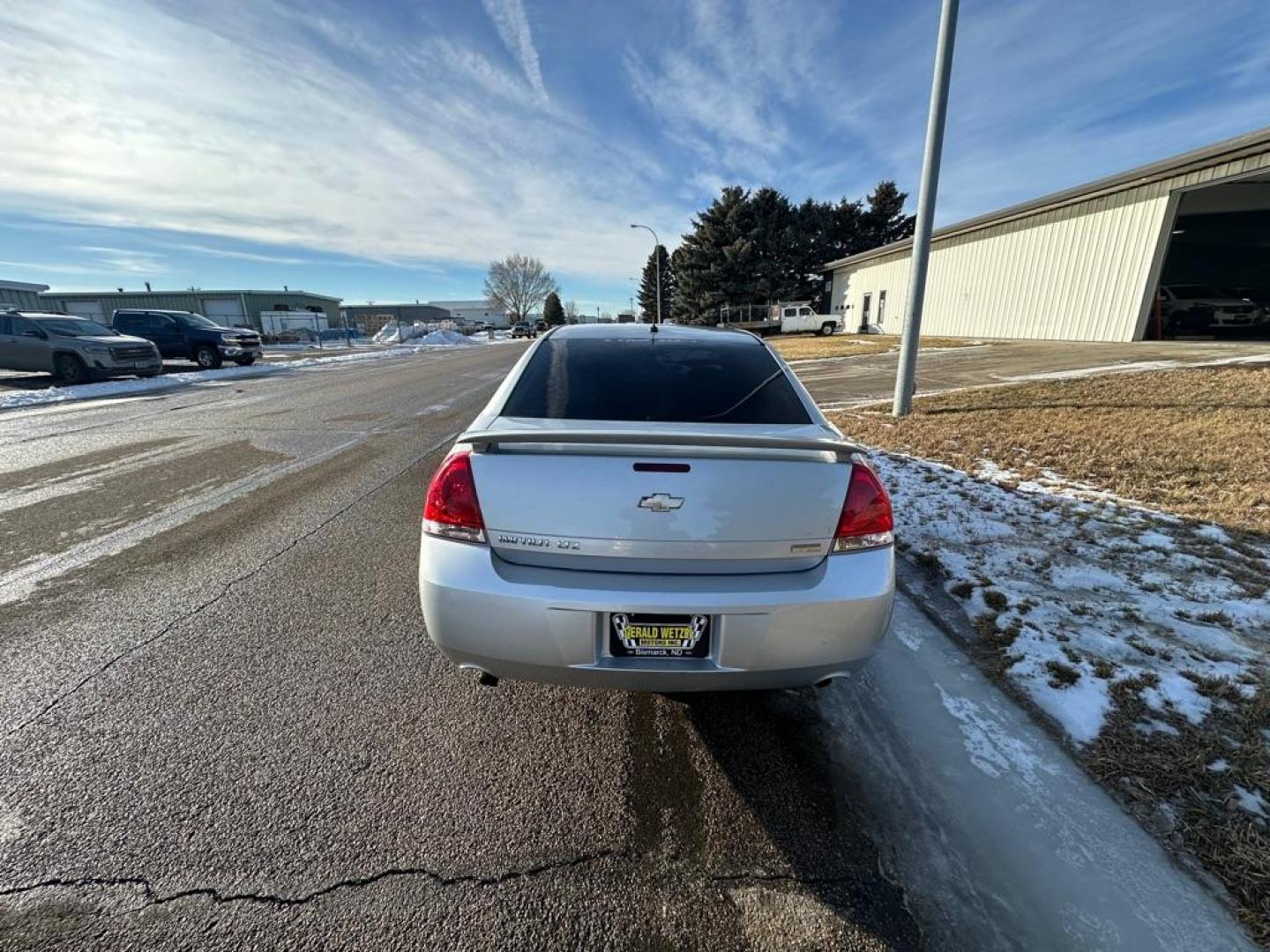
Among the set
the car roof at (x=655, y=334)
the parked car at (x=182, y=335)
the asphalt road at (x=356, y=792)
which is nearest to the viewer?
the asphalt road at (x=356, y=792)

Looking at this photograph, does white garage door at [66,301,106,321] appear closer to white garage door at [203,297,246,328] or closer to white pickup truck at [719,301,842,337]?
white garage door at [203,297,246,328]

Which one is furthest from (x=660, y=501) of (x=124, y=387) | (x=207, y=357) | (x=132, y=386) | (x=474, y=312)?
(x=474, y=312)

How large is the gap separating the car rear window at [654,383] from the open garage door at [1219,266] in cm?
1775

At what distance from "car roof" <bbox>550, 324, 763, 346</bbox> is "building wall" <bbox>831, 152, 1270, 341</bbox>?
44.9 feet

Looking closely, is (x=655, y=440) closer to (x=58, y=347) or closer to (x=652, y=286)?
(x=58, y=347)

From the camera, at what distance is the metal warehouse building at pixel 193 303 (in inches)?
2200

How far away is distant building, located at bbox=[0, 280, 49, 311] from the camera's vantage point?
4847cm

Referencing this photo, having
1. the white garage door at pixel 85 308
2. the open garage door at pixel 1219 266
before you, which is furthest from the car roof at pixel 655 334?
the white garage door at pixel 85 308

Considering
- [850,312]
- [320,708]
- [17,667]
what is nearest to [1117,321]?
[850,312]

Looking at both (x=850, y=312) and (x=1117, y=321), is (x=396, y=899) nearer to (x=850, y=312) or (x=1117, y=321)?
(x=1117, y=321)

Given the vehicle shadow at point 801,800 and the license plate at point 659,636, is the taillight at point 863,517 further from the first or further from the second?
the vehicle shadow at point 801,800

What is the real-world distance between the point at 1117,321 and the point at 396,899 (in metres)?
21.3

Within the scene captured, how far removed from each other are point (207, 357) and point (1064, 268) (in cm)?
2952

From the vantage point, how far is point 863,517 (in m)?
2.03
